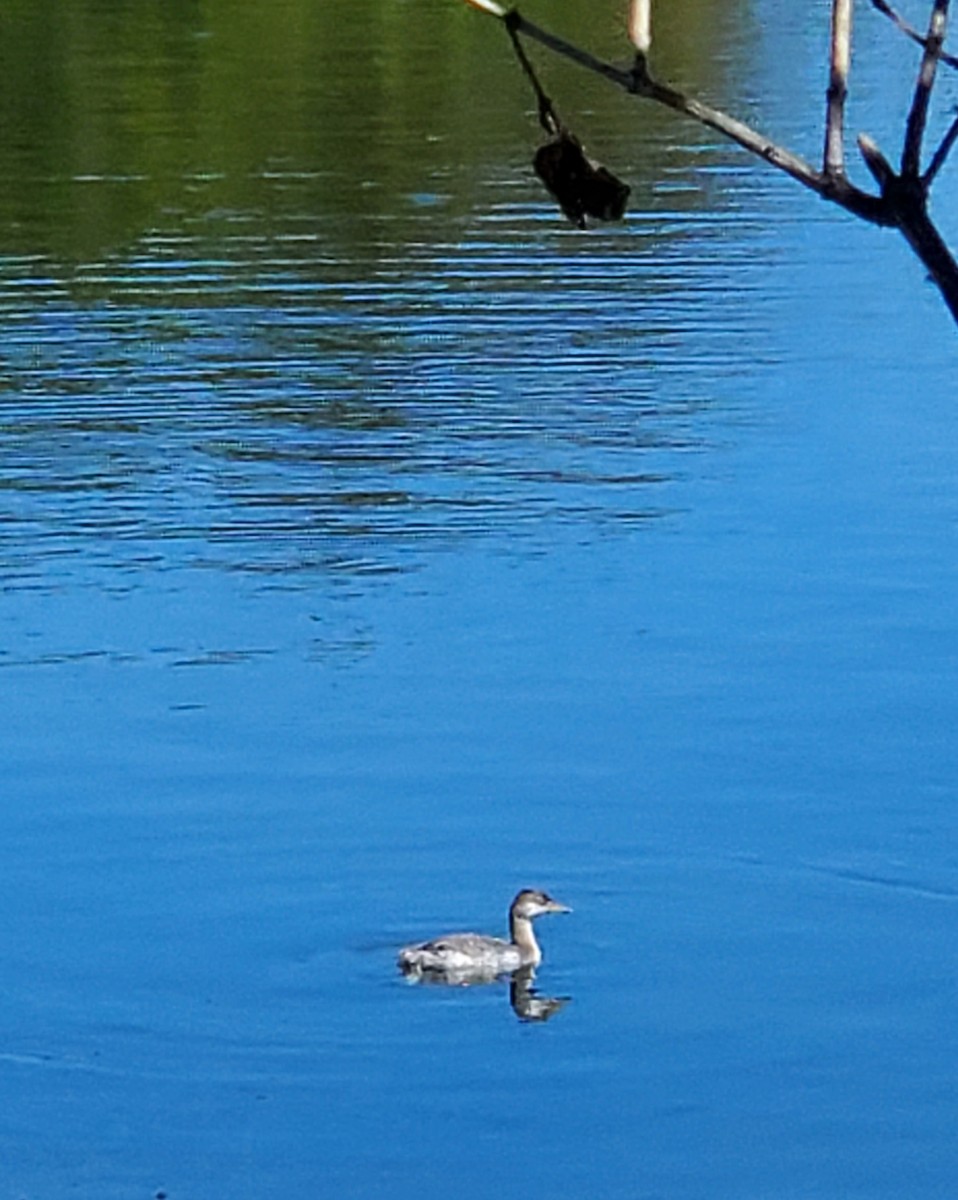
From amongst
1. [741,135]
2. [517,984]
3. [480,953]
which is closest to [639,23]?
[741,135]

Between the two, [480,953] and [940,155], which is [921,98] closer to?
[940,155]

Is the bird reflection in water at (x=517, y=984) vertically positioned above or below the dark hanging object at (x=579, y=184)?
below

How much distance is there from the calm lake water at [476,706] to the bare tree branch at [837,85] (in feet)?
15.3

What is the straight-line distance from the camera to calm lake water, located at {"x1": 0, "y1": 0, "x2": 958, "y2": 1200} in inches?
298

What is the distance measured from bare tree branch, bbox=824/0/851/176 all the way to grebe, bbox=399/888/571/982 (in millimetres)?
5413

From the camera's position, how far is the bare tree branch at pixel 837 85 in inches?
106

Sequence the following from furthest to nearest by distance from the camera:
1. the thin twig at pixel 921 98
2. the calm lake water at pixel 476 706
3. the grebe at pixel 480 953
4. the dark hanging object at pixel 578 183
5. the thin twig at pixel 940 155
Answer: the grebe at pixel 480 953
the calm lake water at pixel 476 706
the dark hanging object at pixel 578 183
the thin twig at pixel 940 155
the thin twig at pixel 921 98

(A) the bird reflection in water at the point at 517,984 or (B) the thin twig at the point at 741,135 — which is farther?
(A) the bird reflection in water at the point at 517,984

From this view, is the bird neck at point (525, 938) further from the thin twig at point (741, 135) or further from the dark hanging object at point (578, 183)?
the thin twig at point (741, 135)

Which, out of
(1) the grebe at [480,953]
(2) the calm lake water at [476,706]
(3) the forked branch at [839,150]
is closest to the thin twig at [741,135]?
(3) the forked branch at [839,150]

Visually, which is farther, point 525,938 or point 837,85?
point 525,938

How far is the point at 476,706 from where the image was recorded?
1046cm

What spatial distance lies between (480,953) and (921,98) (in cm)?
557

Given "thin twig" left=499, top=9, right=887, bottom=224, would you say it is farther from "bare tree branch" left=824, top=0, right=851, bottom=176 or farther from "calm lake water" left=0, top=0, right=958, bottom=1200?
"calm lake water" left=0, top=0, right=958, bottom=1200
